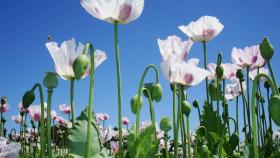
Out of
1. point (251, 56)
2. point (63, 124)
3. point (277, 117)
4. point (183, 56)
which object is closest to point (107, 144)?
point (63, 124)

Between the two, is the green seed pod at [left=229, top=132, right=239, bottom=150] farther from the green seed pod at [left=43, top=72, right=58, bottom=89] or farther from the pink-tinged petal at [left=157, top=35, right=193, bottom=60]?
the green seed pod at [left=43, top=72, right=58, bottom=89]

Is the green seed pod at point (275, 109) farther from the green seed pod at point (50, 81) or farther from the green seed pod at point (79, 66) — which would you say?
the green seed pod at point (50, 81)

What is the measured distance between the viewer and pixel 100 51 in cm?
227

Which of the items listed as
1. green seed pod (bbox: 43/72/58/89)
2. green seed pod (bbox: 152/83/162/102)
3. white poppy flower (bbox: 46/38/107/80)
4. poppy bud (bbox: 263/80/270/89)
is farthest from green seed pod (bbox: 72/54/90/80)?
poppy bud (bbox: 263/80/270/89)

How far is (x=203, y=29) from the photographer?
11.6 ft

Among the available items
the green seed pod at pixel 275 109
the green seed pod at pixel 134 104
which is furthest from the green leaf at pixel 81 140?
the green seed pod at pixel 275 109

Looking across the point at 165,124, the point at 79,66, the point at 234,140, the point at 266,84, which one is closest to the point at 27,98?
the point at 79,66

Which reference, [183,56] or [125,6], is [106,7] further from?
[183,56]

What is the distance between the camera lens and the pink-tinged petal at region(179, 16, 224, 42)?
3.52 metres

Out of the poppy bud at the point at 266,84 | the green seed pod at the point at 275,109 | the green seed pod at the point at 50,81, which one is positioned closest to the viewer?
the green seed pod at the point at 275,109

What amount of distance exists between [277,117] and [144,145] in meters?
0.73

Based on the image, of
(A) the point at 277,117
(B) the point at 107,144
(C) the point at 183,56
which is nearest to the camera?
(A) the point at 277,117

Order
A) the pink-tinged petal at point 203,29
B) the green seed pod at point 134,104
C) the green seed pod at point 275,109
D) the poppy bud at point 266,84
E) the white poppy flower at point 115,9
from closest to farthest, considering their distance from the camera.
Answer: the green seed pod at point 275,109 → the white poppy flower at point 115,9 → the green seed pod at point 134,104 → the pink-tinged petal at point 203,29 → the poppy bud at point 266,84

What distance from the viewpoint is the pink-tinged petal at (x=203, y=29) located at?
139 inches
